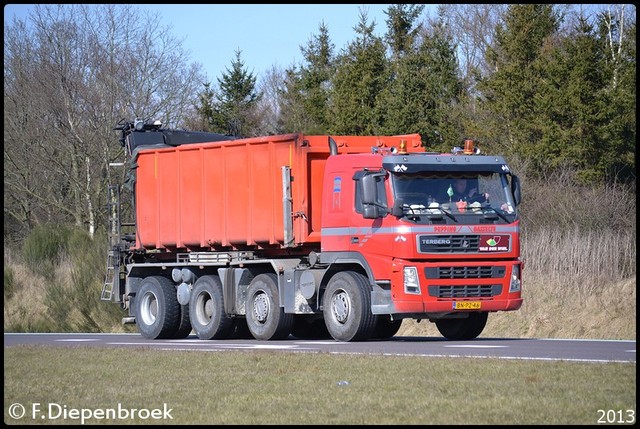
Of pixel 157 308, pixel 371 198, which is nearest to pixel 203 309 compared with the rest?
pixel 157 308

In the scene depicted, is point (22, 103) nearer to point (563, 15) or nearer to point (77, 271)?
point (77, 271)

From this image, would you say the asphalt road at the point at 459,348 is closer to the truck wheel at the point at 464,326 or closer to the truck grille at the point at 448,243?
the truck wheel at the point at 464,326

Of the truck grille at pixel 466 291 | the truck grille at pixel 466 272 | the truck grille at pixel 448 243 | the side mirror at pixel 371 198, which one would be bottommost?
the truck grille at pixel 466 291

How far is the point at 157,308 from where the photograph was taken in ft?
86.5

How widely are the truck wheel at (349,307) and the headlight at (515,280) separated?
2.38 metres

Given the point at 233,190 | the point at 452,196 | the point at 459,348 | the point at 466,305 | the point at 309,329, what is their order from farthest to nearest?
the point at 309,329
the point at 233,190
the point at 452,196
the point at 466,305
the point at 459,348

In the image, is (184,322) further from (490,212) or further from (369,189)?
(490,212)

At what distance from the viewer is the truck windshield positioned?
20953 mm

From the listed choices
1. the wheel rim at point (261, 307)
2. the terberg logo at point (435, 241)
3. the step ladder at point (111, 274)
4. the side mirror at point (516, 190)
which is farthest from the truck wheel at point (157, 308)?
the side mirror at point (516, 190)

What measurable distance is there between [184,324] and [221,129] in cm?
3500

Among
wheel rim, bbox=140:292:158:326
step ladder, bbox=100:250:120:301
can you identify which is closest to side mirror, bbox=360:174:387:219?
wheel rim, bbox=140:292:158:326

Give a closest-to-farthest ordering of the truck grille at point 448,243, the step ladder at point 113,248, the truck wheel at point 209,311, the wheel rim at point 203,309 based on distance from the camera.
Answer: the truck grille at point 448,243, the truck wheel at point 209,311, the wheel rim at point 203,309, the step ladder at point 113,248

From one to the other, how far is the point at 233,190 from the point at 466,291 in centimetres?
548

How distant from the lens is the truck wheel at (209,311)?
80.9 feet
